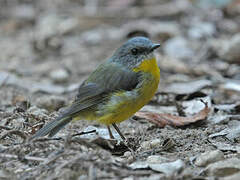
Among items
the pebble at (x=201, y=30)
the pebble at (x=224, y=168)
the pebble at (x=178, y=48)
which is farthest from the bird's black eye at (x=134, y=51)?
the pebble at (x=201, y=30)

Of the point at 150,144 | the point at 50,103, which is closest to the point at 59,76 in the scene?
the point at 50,103

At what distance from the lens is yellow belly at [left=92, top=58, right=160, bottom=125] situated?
4.66m

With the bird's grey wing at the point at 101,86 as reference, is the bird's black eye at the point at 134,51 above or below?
above

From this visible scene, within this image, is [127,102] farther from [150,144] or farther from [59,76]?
[59,76]

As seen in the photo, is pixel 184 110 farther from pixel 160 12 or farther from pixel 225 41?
pixel 160 12

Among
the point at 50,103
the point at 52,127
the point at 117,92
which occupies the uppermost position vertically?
the point at 117,92

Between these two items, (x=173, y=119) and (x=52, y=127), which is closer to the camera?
(x=52, y=127)

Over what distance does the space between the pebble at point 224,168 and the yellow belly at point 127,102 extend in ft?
4.98

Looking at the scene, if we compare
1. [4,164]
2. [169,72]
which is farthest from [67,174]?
[169,72]

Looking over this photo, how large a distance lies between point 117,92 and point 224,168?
1.80 metres

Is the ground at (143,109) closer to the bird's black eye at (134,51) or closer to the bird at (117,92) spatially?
the bird at (117,92)

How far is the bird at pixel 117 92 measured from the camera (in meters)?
4.67

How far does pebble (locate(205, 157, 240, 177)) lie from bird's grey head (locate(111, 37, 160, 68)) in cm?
202

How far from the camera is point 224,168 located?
3197 mm
